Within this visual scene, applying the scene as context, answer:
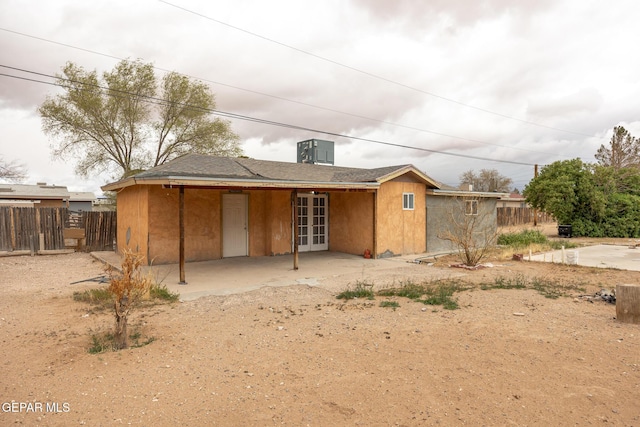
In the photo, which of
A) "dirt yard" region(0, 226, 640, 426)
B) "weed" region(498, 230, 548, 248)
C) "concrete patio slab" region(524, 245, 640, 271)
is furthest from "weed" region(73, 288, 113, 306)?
"weed" region(498, 230, 548, 248)

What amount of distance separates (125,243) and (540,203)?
2077 centimetres

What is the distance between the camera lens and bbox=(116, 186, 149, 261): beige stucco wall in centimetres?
1017

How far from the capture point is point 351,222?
42.1 ft

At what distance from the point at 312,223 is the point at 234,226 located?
2.95m

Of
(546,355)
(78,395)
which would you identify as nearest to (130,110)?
(78,395)

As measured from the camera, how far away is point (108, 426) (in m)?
2.84

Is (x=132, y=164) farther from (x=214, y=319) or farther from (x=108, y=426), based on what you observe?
(x=108, y=426)

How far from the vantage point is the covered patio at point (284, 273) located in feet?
25.8

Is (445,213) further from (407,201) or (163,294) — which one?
(163,294)

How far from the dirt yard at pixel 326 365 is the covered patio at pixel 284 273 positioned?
1.28 meters

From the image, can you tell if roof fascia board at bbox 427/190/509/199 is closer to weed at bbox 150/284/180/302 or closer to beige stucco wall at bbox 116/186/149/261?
beige stucco wall at bbox 116/186/149/261

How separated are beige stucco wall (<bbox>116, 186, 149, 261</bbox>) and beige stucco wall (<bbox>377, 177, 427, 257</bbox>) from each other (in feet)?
23.0

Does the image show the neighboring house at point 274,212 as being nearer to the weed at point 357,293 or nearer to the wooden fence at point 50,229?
the wooden fence at point 50,229

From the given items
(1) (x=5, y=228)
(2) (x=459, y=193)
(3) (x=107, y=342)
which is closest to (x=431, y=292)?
(3) (x=107, y=342)
